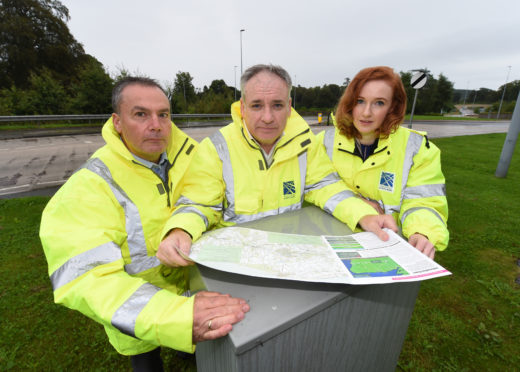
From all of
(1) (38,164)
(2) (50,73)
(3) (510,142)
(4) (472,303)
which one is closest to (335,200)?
(4) (472,303)

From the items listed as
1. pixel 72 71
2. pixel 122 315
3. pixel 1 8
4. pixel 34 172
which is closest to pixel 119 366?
pixel 122 315

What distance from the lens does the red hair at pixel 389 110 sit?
1.87 meters

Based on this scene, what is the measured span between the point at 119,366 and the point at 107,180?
172cm

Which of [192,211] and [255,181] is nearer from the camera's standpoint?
[192,211]

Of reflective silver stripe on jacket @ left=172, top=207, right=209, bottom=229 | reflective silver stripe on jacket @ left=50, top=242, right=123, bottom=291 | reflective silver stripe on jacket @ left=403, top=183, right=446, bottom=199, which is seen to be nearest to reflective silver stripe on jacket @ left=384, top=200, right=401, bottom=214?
reflective silver stripe on jacket @ left=403, top=183, right=446, bottom=199

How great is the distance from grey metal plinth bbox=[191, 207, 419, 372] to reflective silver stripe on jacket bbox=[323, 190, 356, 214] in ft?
0.79

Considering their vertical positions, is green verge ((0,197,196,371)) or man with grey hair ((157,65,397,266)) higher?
man with grey hair ((157,65,397,266))

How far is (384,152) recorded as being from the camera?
6.07 feet

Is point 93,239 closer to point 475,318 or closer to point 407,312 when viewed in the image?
point 407,312

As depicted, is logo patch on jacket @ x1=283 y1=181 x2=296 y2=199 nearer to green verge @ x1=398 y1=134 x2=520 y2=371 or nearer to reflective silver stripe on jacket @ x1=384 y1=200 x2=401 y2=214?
reflective silver stripe on jacket @ x1=384 y1=200 x2=401 y2=214

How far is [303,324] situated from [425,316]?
234cm

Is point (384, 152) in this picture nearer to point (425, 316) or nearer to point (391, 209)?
point (391, 209)

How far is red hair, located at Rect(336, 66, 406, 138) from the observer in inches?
73.8

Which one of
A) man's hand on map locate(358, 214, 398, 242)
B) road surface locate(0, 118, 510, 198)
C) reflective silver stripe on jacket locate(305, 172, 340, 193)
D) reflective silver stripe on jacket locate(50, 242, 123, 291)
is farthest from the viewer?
road surface locate(0, 118, 510, 198)
